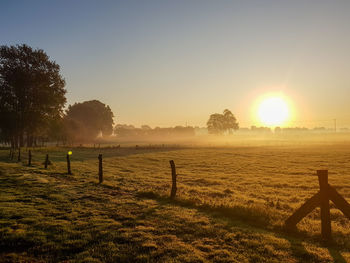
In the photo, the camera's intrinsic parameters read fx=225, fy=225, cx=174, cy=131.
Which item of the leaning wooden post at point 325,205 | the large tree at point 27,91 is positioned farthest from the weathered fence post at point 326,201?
the large tree at point 27,91

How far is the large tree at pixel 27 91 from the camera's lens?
157 feet

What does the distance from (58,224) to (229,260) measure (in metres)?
6.05

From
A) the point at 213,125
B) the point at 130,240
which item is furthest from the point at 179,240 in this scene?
the point at 213,125

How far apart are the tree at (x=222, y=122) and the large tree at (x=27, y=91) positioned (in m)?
127

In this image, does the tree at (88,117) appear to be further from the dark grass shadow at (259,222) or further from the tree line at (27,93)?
the dark grass shadow at (259,222)

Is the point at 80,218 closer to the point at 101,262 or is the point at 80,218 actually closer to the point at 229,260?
the point at 101,262

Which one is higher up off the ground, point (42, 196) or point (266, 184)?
point (42, 196)

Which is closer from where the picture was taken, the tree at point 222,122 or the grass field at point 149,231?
the grass field at point 149,231

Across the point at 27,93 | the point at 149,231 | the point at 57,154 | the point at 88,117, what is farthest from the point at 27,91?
the point at 88,117

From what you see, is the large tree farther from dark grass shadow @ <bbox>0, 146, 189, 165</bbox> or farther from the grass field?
the grass field

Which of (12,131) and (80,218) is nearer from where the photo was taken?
(80,218)

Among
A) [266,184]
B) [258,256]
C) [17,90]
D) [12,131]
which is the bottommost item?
[266,184]

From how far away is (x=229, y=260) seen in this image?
5.88 m

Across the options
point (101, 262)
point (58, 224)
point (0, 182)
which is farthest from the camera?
point (0, 182)
